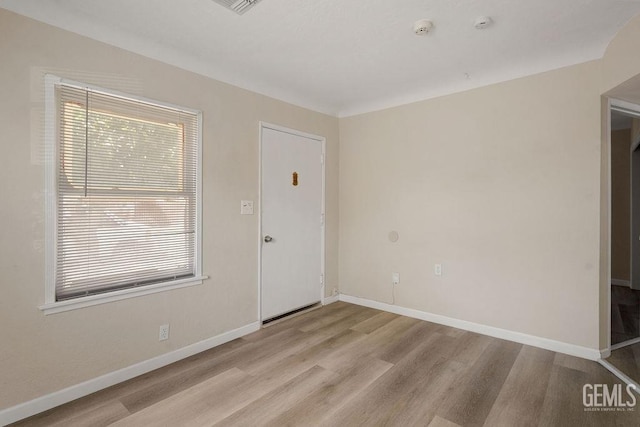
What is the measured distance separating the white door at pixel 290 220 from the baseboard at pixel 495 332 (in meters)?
0.92

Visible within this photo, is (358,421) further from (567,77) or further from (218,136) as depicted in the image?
(567,77)

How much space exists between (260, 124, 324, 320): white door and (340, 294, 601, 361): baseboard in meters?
0.92

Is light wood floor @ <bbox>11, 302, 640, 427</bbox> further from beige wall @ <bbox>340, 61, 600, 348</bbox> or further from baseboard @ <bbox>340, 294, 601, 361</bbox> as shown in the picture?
beige wall @ <bbox>340, 61, 600, 348</bbox>

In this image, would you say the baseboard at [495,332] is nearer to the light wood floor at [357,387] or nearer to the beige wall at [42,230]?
the light wood floor at [357,387]

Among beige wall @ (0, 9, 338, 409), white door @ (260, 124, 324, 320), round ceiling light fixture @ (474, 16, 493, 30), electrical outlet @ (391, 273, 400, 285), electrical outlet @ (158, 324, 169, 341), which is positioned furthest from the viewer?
electrical outlet @ (391, 273, 400, 285)

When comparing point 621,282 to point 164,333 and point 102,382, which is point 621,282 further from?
point 102,382

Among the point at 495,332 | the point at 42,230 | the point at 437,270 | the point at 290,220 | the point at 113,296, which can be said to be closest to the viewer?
the point at 42,230

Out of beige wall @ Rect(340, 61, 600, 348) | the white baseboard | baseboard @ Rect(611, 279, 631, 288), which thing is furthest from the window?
baseboard @ Rect(611, 279, 631, 288)

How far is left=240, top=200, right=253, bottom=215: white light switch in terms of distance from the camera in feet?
10.4

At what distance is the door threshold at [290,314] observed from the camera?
3.49 metres

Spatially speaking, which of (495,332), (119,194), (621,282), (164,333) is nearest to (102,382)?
(164,333)

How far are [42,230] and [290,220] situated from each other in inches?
88.1

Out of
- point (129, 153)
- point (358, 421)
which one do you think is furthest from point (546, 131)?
point (129, 153)

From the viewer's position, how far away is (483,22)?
220cm
